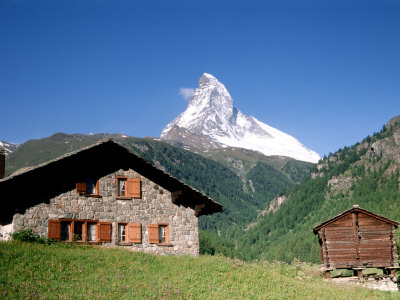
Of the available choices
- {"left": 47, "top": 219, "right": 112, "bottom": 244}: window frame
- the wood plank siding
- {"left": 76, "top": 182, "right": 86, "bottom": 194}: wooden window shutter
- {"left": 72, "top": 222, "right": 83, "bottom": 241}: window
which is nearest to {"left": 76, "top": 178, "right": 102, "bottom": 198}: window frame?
{"left": 76, "top": 182, "right": 86, "bottom": 194}: wooden window shutter

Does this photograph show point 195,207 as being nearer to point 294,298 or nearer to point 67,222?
point 67,222

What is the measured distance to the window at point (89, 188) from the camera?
26953 mm

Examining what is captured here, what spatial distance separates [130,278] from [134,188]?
922 centimetres

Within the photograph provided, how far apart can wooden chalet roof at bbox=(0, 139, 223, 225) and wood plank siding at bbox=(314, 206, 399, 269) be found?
9935 millimetres

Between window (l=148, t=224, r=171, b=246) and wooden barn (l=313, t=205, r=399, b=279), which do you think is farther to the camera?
wooden barn (l=313, t=205, r=399, b=279)

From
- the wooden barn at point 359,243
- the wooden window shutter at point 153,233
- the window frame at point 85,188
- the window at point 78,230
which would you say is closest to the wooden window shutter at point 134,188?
the window frame at point 85,188

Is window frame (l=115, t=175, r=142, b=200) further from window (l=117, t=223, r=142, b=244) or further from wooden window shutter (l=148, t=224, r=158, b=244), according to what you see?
wooden window shutter (l=148, t=224, r=158, b=244)

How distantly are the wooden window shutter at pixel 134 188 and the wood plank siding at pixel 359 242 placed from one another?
15374 mm

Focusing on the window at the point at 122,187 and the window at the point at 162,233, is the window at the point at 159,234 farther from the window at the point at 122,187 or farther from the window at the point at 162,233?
the window at the point at 122,187

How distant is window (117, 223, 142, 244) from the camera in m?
28.1

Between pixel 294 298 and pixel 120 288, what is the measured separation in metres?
7.88

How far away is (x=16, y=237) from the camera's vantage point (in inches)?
949

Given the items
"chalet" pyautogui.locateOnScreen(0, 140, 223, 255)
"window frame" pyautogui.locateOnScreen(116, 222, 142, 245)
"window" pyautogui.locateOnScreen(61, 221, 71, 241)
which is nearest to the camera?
"chalet" pyautogui.locateOnScreen(0, 140, 223, 255)

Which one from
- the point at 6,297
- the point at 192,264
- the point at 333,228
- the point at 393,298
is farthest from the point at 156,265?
the point at 333,228
